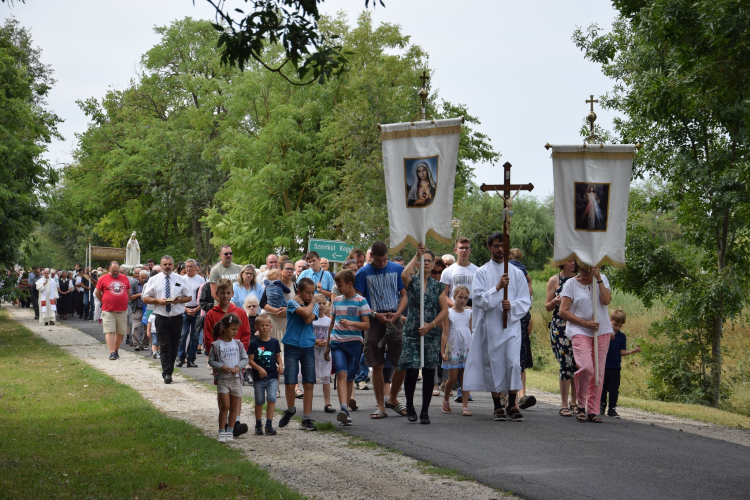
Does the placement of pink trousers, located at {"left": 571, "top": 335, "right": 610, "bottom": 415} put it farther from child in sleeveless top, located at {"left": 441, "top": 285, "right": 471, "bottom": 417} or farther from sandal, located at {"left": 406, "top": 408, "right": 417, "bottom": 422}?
sandal, located at {"left": 406, "top": 408, "right": 417, "bottom": 422}

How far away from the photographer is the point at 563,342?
1105 cm

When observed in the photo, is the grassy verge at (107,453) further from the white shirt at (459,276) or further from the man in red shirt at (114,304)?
the man in red shirt at (114,304)

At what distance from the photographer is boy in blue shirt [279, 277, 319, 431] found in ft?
31.9

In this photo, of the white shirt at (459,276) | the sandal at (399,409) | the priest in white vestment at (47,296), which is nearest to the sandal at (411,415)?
the sandal at (399,409)

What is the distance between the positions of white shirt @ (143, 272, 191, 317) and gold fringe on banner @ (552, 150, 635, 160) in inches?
285

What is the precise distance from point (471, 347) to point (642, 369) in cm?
1414

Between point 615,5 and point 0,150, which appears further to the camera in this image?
point 0,150

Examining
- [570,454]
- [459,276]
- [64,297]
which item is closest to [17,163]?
[64,297]

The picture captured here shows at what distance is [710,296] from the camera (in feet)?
55.4

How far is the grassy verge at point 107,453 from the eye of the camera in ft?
21.8

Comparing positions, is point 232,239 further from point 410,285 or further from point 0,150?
point 410,285

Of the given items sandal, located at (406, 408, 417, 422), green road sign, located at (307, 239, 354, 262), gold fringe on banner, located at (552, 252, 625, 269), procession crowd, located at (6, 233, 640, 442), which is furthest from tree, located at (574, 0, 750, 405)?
green road sign, located at (307, 239, 354, 262)

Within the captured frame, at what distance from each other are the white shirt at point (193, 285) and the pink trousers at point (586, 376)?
763 centimetres

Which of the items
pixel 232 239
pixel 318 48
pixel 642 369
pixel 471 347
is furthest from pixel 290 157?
pixel 318 48
